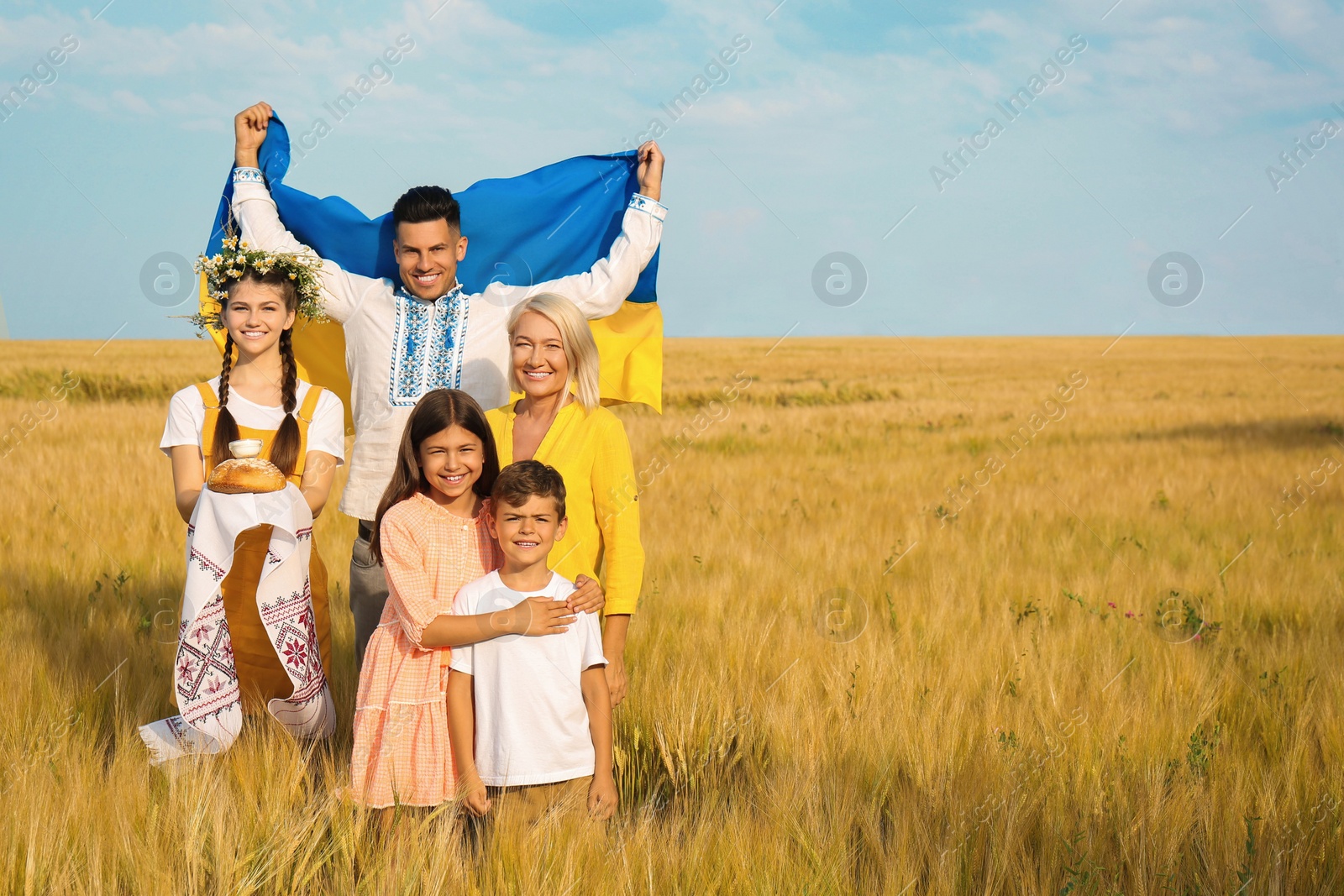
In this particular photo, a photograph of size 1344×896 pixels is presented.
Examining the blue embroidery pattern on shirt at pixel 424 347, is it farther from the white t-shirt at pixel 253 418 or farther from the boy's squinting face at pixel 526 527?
the boy's squinting face at pixel 526 527

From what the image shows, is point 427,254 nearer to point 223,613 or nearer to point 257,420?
point 257,420

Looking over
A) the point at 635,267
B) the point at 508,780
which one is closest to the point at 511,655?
the point at 508,780

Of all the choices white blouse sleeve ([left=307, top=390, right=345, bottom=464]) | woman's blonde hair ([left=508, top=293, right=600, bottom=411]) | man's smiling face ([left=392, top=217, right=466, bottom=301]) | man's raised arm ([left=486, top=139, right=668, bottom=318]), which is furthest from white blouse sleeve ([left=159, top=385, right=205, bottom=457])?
man's raised arm ([left=486, top=139, right=668, bottom=318])

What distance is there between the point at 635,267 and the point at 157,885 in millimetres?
2640

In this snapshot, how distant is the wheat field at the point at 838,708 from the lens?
2648mm

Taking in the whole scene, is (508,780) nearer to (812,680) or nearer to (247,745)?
(247,745)

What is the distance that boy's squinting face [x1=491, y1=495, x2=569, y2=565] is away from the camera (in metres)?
2.79

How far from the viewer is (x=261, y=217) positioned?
12.9 ft

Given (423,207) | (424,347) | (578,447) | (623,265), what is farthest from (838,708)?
(423,207)

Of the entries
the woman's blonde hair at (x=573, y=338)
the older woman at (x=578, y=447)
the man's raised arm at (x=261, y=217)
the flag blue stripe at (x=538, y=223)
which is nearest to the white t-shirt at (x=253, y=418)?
the man's raised arm at (x=261, y=217)

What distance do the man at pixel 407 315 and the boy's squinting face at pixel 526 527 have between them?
111cm

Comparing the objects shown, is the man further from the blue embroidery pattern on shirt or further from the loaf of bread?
the loaf of bread

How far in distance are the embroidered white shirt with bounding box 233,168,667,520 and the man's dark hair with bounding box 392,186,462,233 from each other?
13.2 inches

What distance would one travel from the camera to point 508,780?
276 centimetres
